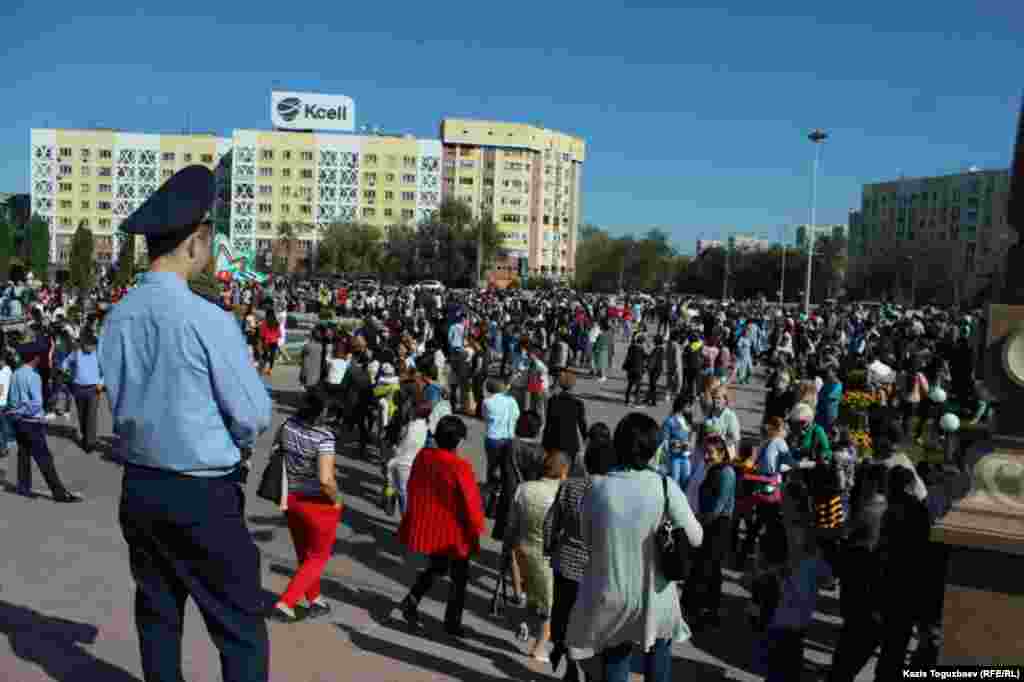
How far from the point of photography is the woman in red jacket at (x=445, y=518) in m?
6.44

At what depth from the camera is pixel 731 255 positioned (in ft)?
365

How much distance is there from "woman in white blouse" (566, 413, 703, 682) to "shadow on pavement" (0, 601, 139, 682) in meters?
2.61

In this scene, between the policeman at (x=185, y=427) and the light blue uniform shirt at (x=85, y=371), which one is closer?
the policeman at (x=185, y=427)

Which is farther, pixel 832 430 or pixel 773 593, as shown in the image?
pixel 832 430

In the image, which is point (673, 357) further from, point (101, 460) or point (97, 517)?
point (97, 517)

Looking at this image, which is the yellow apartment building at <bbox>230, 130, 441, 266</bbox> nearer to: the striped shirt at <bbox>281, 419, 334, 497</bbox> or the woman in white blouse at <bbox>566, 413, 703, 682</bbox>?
the striped shirt at <bbox>281, 419, 334, 497</bbox>

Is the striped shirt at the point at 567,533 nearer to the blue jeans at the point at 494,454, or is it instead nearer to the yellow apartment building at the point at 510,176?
the blue jeans at the point at 494,454

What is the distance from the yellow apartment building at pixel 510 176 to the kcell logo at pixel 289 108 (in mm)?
19599

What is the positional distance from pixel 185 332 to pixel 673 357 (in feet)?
62.1

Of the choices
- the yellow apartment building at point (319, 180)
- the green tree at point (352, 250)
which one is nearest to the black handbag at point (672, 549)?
the green tree at point (352, 250)

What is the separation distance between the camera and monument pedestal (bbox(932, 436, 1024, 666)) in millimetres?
3703

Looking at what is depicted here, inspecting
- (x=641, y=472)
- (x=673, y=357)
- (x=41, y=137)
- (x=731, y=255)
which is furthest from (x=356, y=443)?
(x=41, y=137)

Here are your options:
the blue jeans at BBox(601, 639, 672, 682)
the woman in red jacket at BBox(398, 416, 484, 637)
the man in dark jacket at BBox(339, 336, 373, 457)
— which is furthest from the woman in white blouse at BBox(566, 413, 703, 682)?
the man in dark jacket at BBox(339, 336, 373, 457)

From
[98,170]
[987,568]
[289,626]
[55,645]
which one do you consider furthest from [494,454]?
[98,170]
